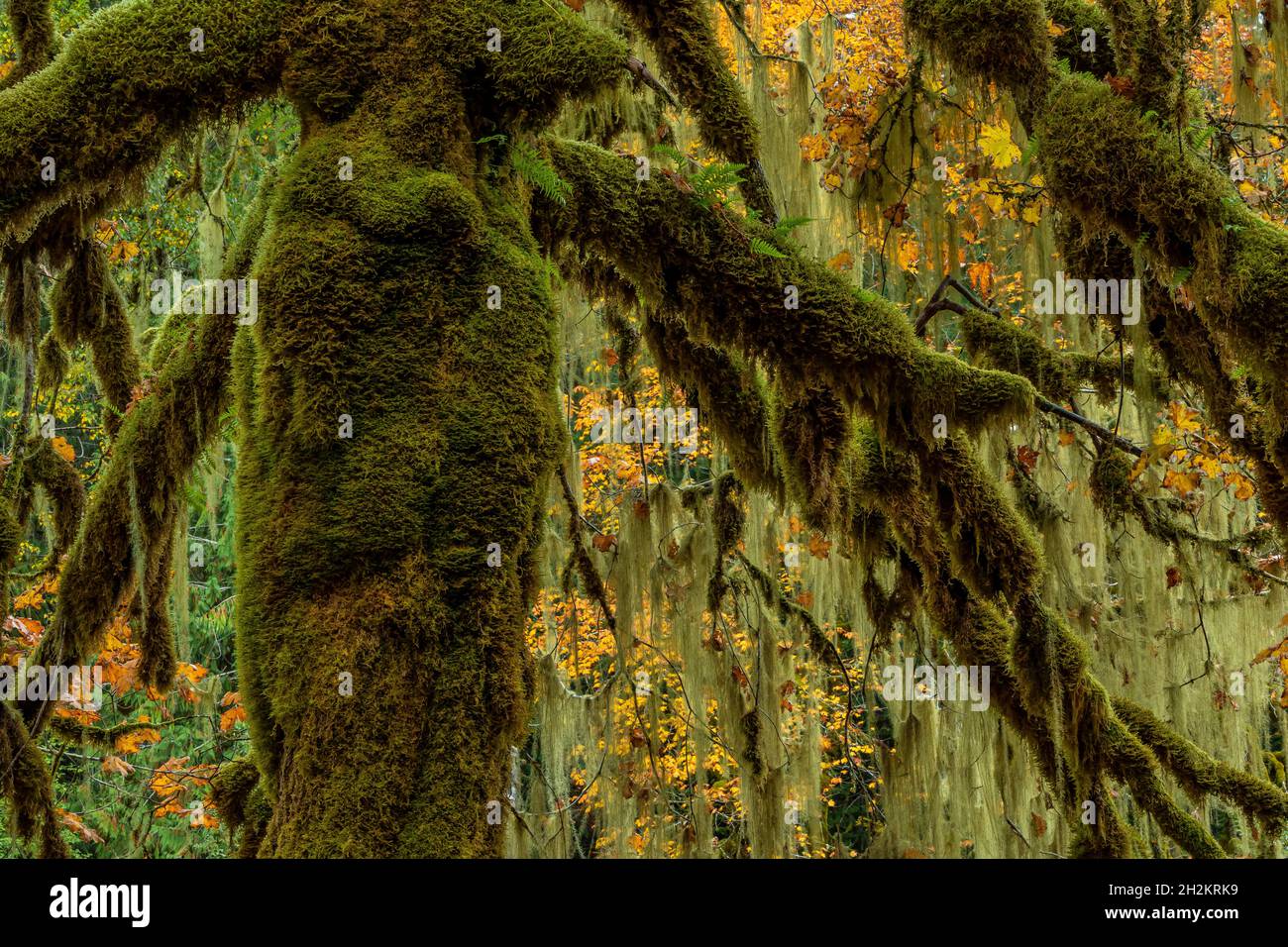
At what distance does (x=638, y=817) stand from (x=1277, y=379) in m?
6.24

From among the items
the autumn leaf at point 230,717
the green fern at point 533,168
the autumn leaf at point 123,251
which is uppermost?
the autumn leaf at point 123,251

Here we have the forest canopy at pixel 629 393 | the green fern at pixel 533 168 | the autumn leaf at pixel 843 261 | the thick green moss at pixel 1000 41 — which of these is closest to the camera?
the forest canopy at pixel 629 393

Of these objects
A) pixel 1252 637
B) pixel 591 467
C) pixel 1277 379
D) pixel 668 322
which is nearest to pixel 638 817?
pixel 591 467

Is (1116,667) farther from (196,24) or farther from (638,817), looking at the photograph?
(196,24)

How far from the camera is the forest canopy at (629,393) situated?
2.64 m

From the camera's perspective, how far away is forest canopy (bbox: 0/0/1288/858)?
2645 millimetres

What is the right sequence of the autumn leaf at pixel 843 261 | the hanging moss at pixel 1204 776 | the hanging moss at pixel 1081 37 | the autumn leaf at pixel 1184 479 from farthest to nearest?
the autumn leaf at pixel 843 261, the autumn leaf at pixel 1184 479, the hanging moss at pixel 1204 776, the hanging moss at pixel 1081 37

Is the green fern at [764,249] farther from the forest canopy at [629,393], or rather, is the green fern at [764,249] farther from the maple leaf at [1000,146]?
Answer: the maple leaf at [1000,146]

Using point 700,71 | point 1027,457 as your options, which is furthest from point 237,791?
point 1027,457

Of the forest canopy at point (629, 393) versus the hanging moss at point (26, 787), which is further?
the hanging moss at point (26, 787)

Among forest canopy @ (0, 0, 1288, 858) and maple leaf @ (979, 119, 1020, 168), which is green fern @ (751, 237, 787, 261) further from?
maple leaf @ (979, 119, 1020, 168)

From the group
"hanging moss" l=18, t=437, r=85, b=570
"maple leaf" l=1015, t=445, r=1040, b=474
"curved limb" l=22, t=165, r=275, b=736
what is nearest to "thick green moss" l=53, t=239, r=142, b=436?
"hanging moss" l=18, t=437, r=85, b=570

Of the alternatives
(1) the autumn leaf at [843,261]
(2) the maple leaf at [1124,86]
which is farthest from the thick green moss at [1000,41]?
(1) the autumn leaf at [843,261]

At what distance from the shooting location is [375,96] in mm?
2941
